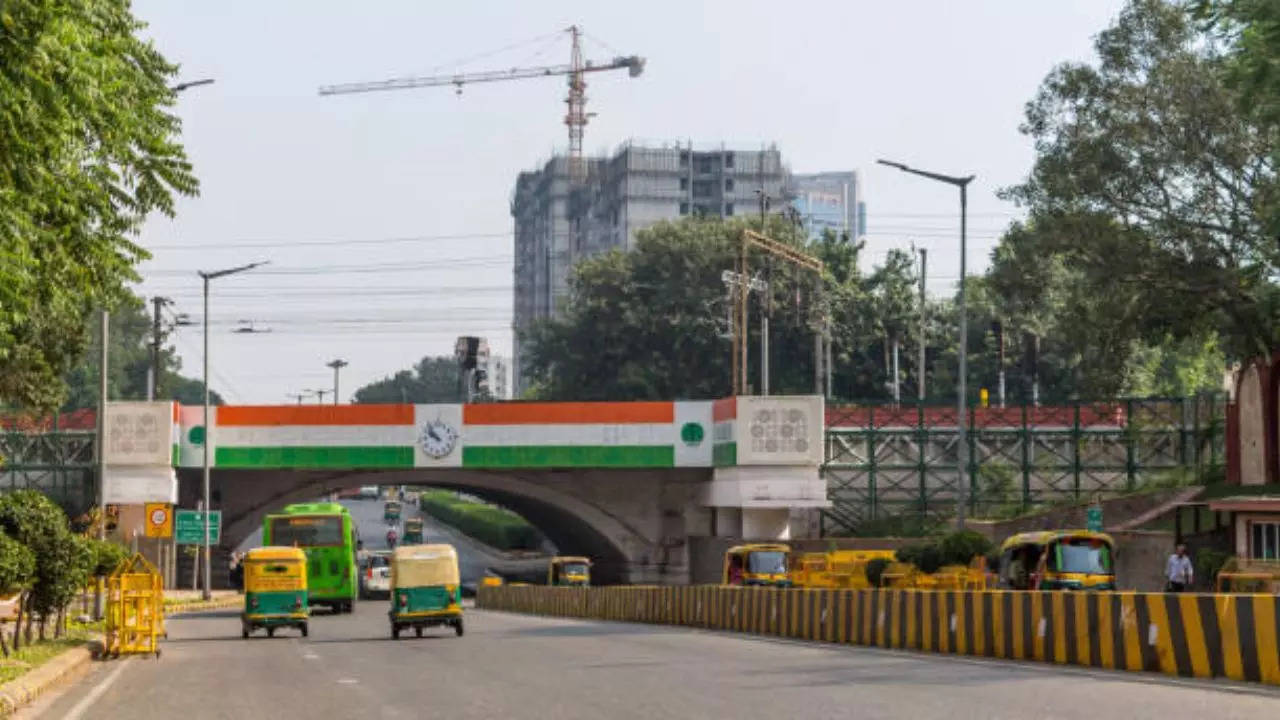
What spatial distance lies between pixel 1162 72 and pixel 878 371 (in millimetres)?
71338

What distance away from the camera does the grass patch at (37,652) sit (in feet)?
80.4

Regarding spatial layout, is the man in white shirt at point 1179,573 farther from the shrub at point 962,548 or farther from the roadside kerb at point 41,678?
the roadside kerb at point 41,678

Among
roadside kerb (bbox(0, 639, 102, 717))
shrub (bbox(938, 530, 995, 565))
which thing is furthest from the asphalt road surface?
shrub (bbox(938, 530, 995, 565))

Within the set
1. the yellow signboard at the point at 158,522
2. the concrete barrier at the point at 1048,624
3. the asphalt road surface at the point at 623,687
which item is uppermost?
the yellow signboard at the point at 158,522

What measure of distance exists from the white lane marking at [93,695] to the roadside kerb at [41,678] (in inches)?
21.5

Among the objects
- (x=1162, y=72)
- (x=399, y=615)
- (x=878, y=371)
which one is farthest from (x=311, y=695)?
(x=878, y=371)

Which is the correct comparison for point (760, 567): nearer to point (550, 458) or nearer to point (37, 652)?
point (37, 652)

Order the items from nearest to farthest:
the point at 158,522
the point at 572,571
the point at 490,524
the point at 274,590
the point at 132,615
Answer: the point at 132,615
the point at 274,590
the point at 158,522
the point at 572,571
the point at 490,524

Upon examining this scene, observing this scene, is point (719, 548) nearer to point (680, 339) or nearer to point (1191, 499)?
point (1191, 499)

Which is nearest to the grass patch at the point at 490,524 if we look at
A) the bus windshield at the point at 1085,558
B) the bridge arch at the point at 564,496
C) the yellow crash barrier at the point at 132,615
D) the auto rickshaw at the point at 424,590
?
the bridge arch at the point at 564,496

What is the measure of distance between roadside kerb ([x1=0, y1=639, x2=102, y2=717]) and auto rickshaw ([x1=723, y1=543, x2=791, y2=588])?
23291mm

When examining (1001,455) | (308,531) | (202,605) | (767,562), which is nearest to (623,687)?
(767,562)

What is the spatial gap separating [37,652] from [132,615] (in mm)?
3552

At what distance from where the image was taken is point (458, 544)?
149 meters
